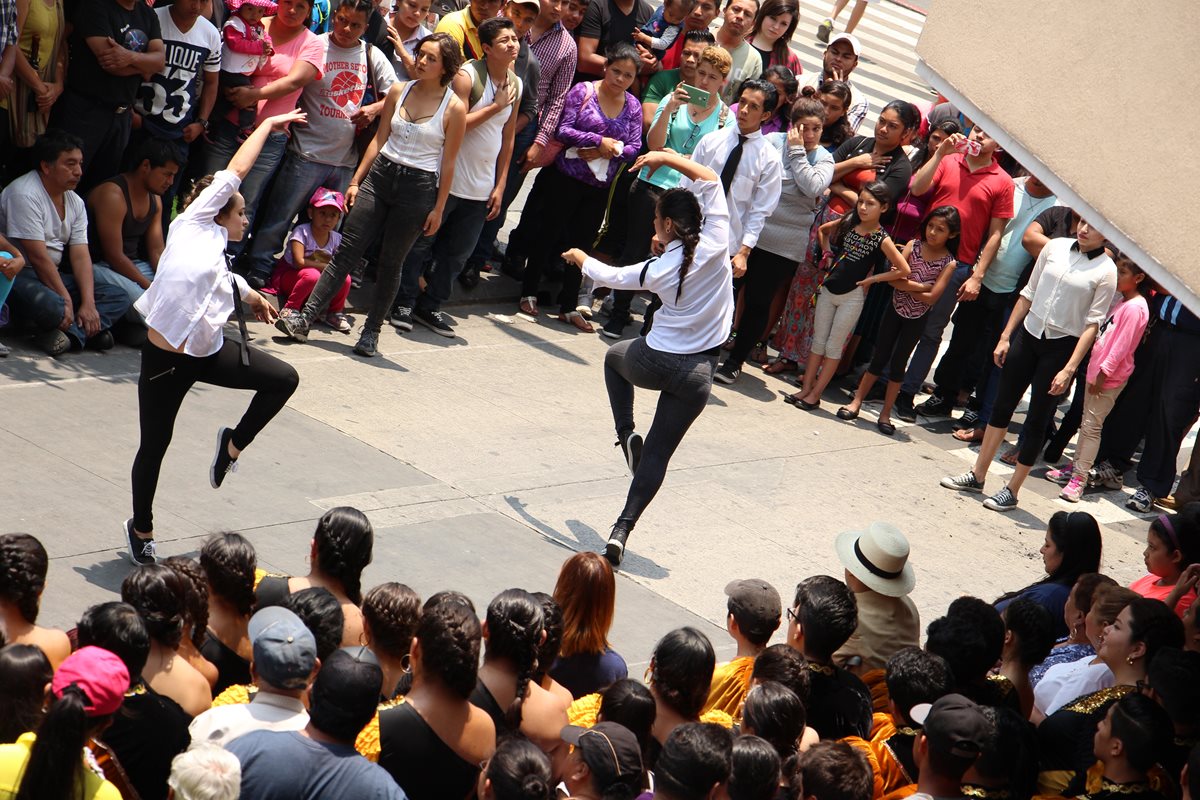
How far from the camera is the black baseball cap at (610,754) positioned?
3.64 m

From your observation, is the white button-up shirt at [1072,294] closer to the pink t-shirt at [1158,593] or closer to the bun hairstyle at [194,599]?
the pink t-shirt at [1158,593]

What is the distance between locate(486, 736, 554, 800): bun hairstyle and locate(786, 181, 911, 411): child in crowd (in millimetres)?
6885

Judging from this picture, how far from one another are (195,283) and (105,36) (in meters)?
2.97

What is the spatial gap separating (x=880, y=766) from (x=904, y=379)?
6.24 meters

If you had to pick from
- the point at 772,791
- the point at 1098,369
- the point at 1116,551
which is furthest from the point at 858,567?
the point at 1098,369

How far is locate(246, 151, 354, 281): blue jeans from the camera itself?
909 centimetres

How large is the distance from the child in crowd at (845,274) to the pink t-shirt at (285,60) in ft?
12.5

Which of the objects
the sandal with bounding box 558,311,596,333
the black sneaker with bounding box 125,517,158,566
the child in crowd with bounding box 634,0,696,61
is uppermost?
the child in crowd with bounding box 634,0,696,61

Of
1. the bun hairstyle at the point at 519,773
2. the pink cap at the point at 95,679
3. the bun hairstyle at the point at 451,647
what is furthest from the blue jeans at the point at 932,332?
the pink cap at the point at 95,679

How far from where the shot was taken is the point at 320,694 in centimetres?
355

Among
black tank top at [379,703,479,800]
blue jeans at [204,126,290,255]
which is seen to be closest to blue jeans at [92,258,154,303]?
blue jeans at [204,126,290,255]

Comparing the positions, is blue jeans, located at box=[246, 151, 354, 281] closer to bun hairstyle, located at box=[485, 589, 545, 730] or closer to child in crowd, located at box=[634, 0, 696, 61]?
child in crowd, located at box=[634, 0, 696, 61]

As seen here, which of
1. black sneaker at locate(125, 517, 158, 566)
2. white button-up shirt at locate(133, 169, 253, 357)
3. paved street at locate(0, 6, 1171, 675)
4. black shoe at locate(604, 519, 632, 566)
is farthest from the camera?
black shoe at locate(604, 519, 632, 566)

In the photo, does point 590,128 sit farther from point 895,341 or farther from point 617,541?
point 617,541
